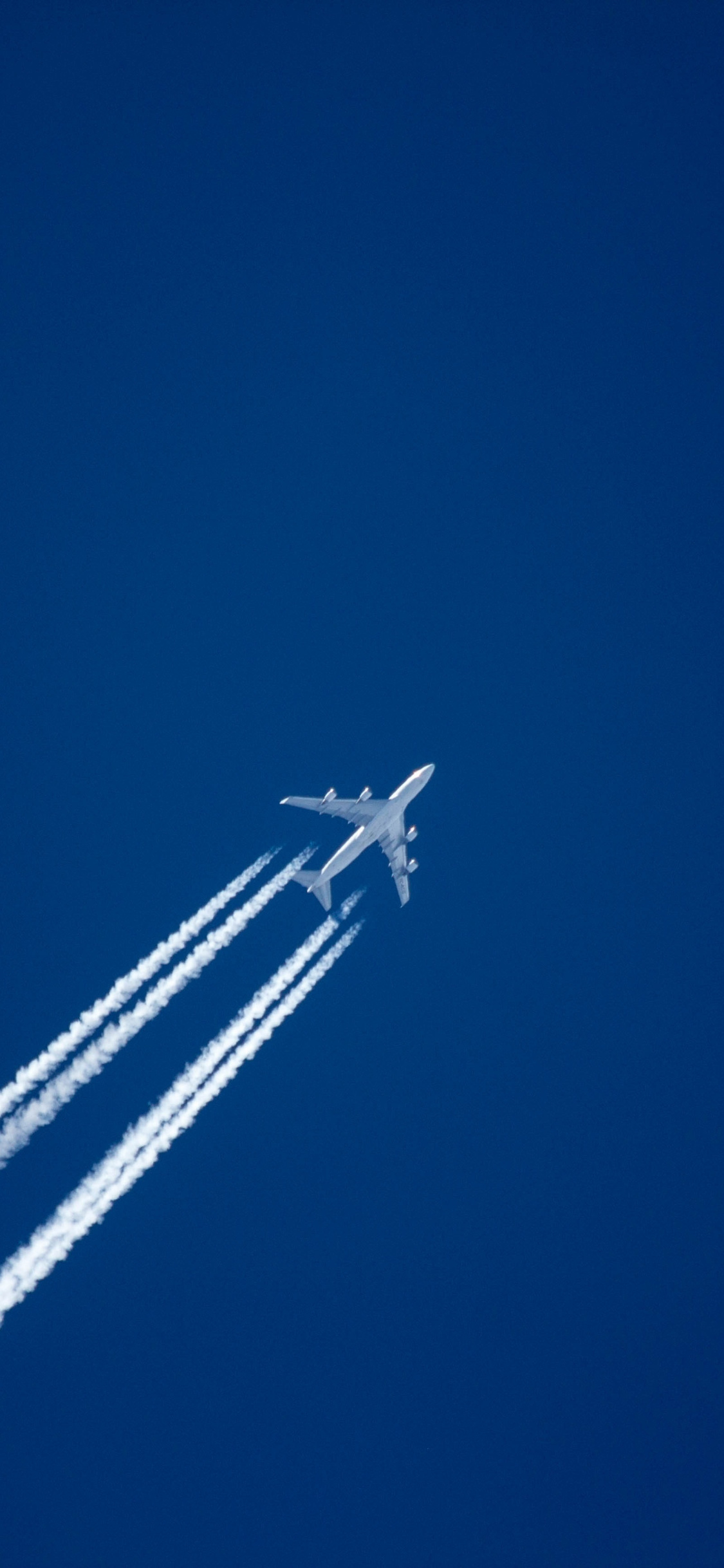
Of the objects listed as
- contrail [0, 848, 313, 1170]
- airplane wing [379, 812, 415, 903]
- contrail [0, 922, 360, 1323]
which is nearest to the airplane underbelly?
contrail [0, 848, 313, 1170]

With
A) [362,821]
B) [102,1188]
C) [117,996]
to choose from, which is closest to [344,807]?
[362,821]

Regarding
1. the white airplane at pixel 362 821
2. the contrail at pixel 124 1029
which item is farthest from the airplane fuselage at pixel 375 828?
the contrail at pixel 124 1029

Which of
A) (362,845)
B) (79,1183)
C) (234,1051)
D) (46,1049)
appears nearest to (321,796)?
(362,845)

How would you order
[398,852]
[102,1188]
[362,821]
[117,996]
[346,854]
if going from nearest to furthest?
[102,1188] < [117,996] < [346,854] < [362,821] < [398,852]

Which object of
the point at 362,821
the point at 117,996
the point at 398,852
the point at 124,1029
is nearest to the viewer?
the point at 124,1029

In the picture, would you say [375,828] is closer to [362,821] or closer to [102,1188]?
[362,821]

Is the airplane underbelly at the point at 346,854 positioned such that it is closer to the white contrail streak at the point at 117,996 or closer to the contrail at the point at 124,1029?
the contrail at the point at 124,1029
